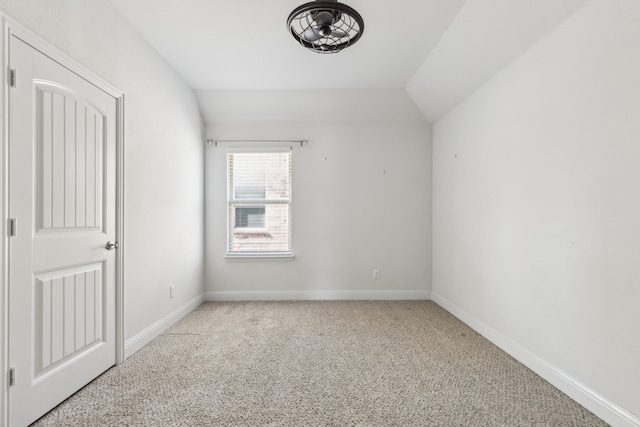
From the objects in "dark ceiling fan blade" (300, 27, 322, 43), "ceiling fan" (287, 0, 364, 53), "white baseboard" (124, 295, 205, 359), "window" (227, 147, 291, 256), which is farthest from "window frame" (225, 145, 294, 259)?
"dark ceiling fan blade" (300, 27, 322, 43)

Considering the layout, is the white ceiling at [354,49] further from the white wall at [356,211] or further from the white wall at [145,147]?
the white wall at [356,211]

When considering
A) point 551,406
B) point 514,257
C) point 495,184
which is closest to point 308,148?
point 495,184

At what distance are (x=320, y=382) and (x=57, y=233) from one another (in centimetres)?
189

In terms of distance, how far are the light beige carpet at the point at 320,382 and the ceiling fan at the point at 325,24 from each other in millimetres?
2404

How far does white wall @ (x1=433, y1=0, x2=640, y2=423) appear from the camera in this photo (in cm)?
168

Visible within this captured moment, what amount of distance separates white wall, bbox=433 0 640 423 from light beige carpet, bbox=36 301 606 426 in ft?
1.16

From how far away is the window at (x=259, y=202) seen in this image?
438cm

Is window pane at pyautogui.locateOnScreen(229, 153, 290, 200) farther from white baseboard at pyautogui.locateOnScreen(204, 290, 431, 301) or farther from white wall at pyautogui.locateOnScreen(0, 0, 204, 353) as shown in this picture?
white baseboard at pyautogui.locateOnScreen(204, 290, 431, 301)

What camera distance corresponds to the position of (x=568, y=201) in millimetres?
2049

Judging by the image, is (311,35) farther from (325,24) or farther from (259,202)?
(259,202)

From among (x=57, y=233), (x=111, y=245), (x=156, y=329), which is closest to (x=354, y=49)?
(x=111, y=245)

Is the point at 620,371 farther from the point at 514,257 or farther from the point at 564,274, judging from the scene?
the point at 514,257

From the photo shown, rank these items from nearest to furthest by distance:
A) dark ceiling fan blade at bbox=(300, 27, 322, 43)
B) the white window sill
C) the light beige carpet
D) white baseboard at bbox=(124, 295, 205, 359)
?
the light beige carpet < dark ceiling fan blade at bbox=(300, 27, 322, 43) < white baseboard at bbox=(124, 295, 205, 359) < the white window sill

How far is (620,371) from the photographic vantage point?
170 centimetres
